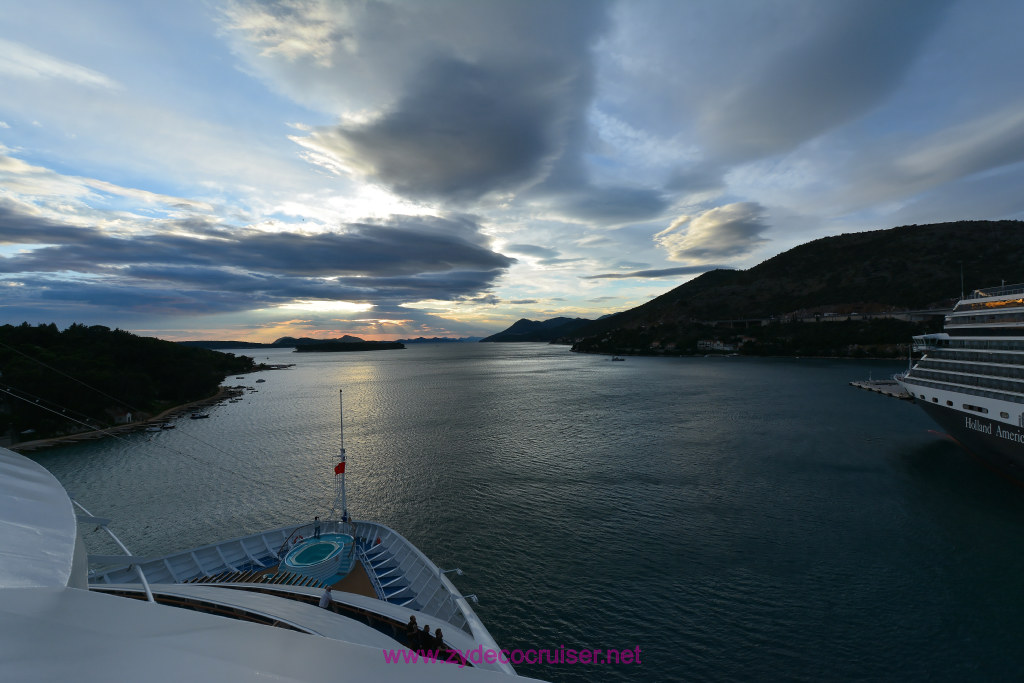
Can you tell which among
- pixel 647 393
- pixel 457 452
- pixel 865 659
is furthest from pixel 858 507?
pixel 647 393

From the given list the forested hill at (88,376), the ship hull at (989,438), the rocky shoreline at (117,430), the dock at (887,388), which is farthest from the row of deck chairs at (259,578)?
the dock at (887,388)

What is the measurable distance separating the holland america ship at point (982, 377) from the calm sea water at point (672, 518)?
4.11 metres

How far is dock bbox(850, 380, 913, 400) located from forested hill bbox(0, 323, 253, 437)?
117m

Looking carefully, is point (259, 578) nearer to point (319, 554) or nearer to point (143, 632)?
point (319, 554)

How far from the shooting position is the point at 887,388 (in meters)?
74.8

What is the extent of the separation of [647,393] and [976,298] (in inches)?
2157

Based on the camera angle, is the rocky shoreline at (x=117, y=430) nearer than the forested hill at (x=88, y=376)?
Yes

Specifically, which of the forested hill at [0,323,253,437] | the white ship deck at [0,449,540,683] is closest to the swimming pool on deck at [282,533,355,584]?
the white ship deck at [0,449,540,683]

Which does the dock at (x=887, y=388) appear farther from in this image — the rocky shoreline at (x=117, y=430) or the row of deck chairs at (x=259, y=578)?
the rocky shoreline at (x=117, y=430)

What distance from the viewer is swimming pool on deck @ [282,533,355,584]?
20.1 metres

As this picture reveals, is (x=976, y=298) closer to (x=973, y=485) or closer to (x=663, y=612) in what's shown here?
(x=973, y=485)

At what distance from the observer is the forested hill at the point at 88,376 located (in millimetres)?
58844

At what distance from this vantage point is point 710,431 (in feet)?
180

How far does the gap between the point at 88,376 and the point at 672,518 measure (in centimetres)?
8907
